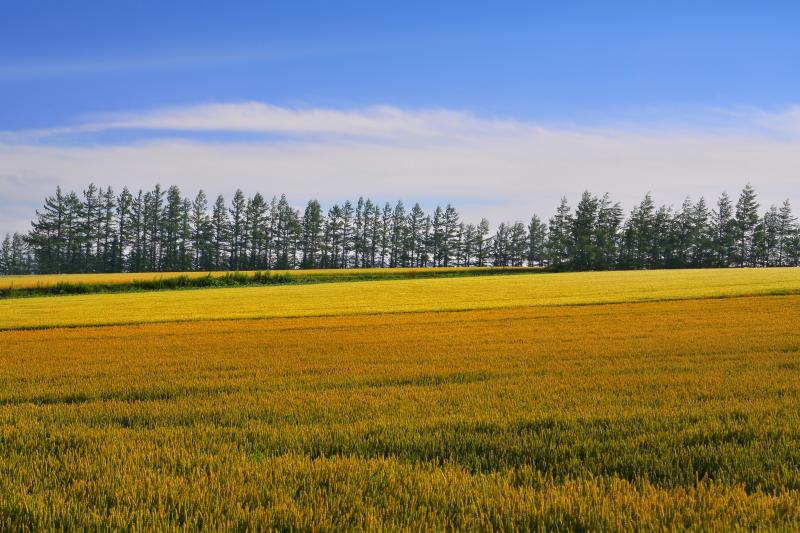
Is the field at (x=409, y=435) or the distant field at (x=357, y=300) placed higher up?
the field at (x=409, y=435)

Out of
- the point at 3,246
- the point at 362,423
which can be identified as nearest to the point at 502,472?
the point at 362,423

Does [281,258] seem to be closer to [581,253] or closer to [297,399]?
[581,253]

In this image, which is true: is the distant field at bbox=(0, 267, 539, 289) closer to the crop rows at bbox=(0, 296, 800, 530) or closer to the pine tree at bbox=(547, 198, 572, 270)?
the pine tree at bbox=(547, 198, 572, 270)

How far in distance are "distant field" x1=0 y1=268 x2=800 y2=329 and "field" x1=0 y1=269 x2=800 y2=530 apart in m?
14.6

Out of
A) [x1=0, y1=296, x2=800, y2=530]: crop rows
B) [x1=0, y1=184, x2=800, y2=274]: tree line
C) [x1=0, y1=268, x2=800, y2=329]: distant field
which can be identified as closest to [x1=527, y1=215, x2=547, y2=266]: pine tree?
[x1=0, y1=184, x2=800, y2=274]: tree line

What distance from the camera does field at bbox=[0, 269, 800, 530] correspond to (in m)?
4.90

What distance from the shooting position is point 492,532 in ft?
14.8

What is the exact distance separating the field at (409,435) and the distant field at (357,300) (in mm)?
14646

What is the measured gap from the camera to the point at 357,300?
42250 mm

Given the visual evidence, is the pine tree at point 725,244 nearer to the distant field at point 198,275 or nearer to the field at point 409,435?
the distant field at point 198,275

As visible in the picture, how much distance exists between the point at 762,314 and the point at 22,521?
30616mm

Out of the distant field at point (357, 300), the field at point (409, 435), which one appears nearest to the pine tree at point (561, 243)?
the distant field at point (357, 300)

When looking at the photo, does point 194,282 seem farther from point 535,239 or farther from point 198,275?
point 535,239

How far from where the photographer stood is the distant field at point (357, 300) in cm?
3416
